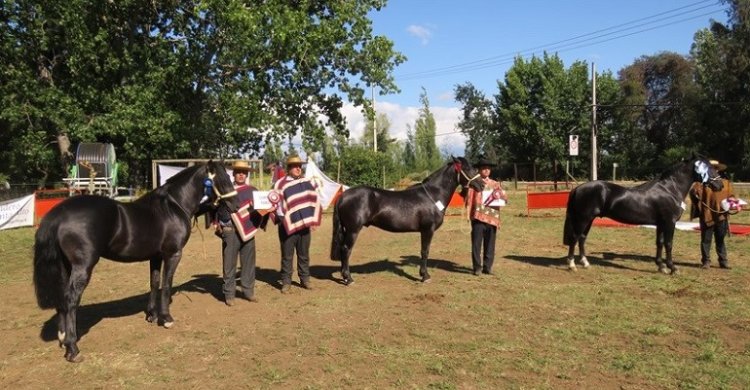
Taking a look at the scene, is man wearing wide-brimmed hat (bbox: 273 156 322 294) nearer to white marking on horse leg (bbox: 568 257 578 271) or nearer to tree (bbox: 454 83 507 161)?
white marking on horse leg (bbox: 568 257 578 271)

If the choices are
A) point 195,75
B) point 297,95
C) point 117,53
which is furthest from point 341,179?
point 117,53

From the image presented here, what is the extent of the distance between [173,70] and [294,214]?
18.0m

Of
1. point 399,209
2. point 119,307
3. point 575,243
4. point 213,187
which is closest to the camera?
point 213,187

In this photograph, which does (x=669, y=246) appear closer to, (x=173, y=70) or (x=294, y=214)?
(x=294, y=214)

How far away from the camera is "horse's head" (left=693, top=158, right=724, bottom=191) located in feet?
32.1

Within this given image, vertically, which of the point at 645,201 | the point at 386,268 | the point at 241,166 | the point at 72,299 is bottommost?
the point at 386,268

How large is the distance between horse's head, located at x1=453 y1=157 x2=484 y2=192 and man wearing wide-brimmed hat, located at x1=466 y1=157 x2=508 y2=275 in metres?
0.12

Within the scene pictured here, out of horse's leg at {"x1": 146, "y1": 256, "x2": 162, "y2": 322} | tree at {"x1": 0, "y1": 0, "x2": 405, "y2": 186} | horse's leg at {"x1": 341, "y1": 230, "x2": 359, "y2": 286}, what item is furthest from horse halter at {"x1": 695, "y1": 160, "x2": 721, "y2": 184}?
tree at {"x1": 0, "y1": 0, "x2": 405, "y2": 186}

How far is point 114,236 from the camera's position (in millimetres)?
6031

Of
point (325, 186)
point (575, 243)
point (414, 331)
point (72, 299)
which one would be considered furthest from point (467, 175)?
point (325, 186)

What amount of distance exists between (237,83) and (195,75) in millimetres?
1874

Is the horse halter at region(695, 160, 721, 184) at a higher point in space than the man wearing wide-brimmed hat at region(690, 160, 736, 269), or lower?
higher

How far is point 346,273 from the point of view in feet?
29.3

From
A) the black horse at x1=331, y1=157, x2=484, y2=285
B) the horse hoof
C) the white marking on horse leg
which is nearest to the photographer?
the horse hoof
